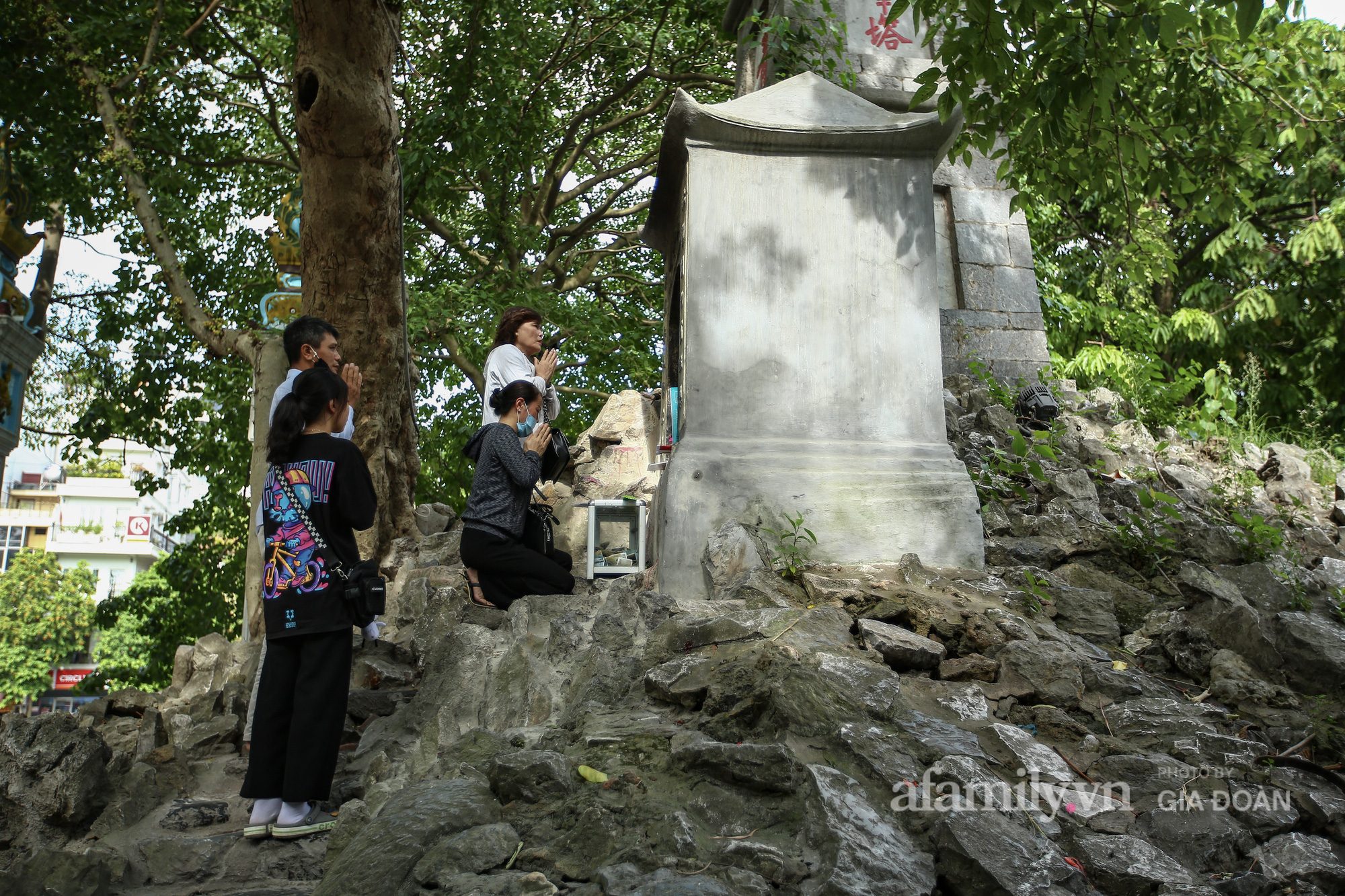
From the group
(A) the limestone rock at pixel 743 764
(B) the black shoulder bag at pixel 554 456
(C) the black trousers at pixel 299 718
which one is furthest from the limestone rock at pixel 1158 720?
(B) the black shoulder bag at pixel 554 456

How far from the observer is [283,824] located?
10.6ft

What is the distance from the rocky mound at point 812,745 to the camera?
237 cm

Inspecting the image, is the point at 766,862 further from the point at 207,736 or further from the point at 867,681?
the point at 207,736

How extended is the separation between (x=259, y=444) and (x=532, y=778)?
4501 mm

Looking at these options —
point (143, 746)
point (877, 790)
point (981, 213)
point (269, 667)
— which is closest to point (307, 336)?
point (269, 667)

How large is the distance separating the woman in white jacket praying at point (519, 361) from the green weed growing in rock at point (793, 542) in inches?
58.3

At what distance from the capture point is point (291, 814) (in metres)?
3.23

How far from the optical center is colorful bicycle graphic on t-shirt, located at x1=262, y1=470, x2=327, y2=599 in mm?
3338

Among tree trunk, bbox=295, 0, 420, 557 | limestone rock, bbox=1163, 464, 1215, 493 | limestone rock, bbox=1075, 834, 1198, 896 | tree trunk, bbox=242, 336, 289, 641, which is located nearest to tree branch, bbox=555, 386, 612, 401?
tree trunk, bbox=295, 0, 420, 557

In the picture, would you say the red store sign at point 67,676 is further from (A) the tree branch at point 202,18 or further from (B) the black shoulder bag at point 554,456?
(B) the black shoulder bag at point 554,456

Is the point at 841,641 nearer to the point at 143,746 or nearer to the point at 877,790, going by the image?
the point at 877,790

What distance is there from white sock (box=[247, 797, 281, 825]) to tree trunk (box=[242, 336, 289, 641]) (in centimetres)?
316

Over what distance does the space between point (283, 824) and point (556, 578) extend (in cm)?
188

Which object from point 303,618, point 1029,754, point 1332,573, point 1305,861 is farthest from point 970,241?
point 303,618
